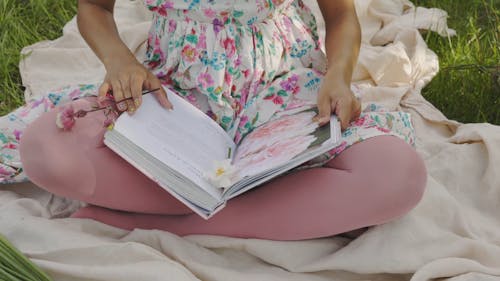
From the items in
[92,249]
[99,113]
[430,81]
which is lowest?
[430,81]

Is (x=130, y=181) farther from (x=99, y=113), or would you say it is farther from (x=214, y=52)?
(x=214, y=52)

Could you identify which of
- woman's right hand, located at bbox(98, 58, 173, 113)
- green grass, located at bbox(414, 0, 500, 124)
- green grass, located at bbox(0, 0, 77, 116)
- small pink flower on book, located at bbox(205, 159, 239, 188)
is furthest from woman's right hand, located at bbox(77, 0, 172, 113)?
green grass, located at bbox(414, 0, 500, 124)

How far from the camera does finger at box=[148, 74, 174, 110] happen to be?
1346mm

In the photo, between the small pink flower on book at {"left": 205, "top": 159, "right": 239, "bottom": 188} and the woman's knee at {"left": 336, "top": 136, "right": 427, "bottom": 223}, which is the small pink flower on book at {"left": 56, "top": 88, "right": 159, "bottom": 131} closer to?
the small pink flower on book at {"left": 205, "top": 159, "right": 239, "bottom": 188}

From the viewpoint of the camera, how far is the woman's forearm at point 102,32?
141 cm

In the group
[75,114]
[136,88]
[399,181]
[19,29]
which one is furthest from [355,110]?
[19,29]

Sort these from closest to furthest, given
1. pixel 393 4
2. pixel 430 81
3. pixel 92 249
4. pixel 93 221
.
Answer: pixel 92 249 → pixel 93 221 → pixel 430 81 → pixel 393 4

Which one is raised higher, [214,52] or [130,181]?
[214,52]

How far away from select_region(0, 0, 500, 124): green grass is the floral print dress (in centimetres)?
44

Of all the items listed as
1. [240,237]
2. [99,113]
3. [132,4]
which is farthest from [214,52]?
[132,4]

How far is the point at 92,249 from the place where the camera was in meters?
1.26

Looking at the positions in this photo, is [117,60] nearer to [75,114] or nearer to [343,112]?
[75,114]

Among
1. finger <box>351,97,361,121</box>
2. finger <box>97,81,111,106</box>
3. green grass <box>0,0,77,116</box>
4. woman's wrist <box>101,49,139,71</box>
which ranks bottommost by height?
green grass <box>0,0,77,116</box>

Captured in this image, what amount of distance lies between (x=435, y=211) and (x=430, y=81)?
62cm
